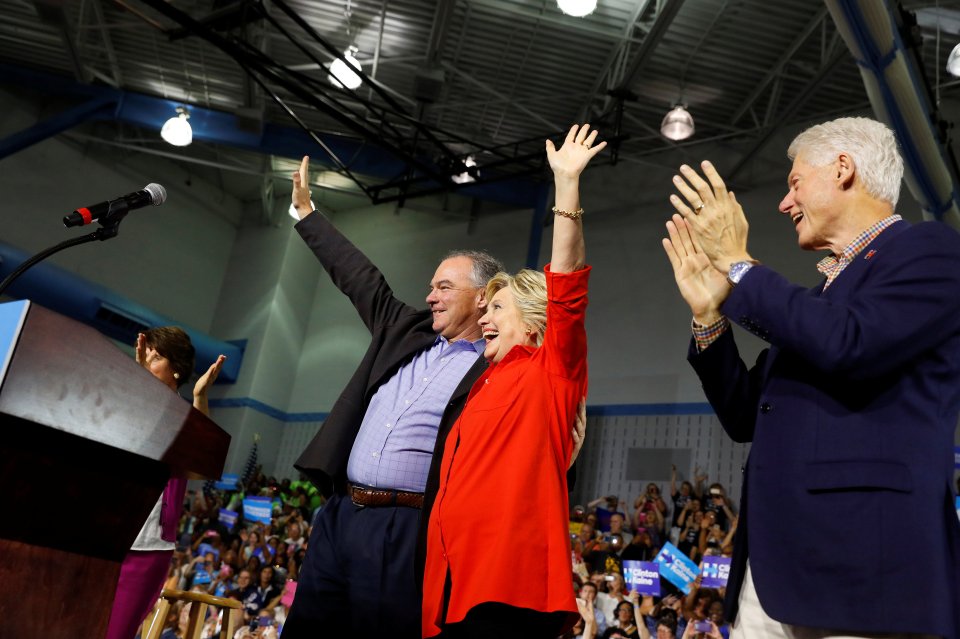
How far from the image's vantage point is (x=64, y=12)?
373 inches

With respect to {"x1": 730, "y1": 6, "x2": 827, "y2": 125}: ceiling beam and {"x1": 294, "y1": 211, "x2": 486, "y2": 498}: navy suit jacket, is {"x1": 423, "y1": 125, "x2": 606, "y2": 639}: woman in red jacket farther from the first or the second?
{"x1": 730, "y1": 6, "x2": 827, "y2": 125}: ceiling beam

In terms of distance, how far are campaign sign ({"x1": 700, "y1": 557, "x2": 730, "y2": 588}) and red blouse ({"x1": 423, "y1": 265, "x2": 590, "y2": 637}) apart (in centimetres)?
417

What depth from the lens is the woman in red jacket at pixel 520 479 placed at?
5.80 ft

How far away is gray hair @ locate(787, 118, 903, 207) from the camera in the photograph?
5.13ft

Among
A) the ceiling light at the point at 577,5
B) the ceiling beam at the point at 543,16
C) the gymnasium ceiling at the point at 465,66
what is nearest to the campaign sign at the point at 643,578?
the ceiling light at the point at 577,5

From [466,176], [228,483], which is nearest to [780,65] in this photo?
[466,176]

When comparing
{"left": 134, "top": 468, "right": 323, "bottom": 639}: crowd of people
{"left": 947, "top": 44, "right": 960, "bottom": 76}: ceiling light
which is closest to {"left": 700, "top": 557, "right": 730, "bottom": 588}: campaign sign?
{"left": 134, "top": 468, "right": 323, "bottom": 639}: crowd of people

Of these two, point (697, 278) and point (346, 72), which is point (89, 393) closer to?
point (697, 278)

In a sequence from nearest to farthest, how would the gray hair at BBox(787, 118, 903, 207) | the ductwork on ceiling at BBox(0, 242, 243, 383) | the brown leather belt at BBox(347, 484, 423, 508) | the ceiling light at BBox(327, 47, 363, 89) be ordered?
the gray hair at BBox(787, 118, 903, 207)
the brown leather belt at BBox(347, 484, 423, 508)
the ceiling light at BBox(327, 47, 363, 89)
the ductwork on ceiling at BBox(0, 242, 243, 383)

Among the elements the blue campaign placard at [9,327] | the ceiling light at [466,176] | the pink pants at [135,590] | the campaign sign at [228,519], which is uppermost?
the ceiling light at [466,176]

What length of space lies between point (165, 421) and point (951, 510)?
4.67ft

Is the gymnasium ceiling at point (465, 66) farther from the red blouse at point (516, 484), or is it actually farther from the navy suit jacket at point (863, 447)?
the navy suit jacket at point (863, 447)

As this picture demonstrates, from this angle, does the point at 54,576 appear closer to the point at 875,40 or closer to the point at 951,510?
the point at 951,510

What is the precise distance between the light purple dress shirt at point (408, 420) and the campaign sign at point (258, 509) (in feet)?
26.9
